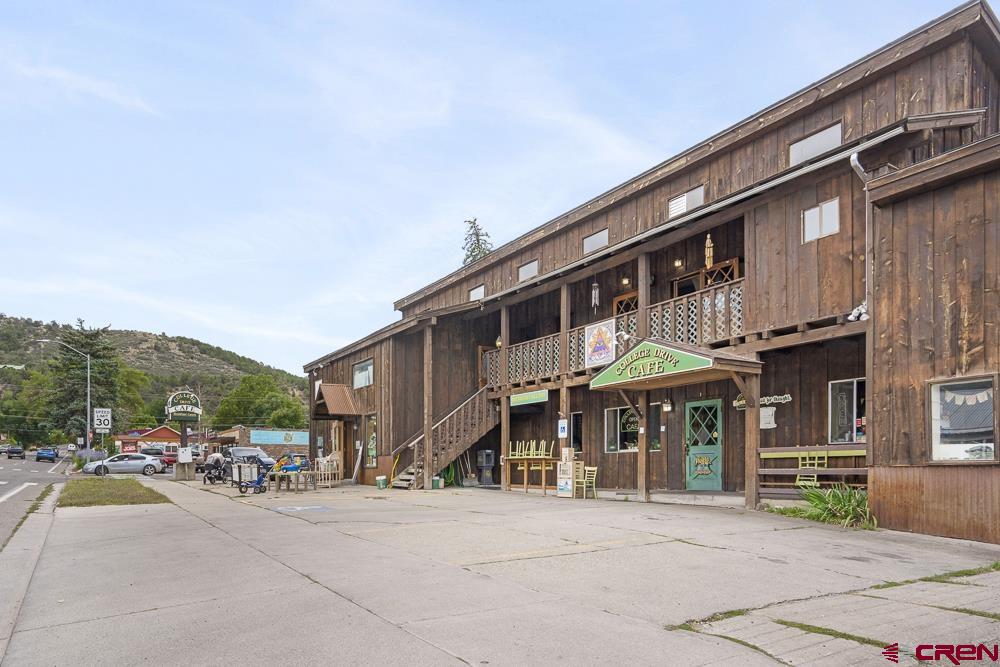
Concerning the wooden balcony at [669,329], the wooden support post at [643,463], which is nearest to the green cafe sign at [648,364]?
the wooden balcony at [669,329]

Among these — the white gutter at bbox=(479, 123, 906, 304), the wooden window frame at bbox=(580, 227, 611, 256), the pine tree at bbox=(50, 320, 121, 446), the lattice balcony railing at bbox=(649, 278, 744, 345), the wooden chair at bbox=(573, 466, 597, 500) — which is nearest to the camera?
the white gutter at bbox=(479, 123, 906, 304)

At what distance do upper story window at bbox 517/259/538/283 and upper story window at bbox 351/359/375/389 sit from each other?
19.9 ft

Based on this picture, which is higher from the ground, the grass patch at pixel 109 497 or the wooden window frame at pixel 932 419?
the wooden window frame at pixel 932 419

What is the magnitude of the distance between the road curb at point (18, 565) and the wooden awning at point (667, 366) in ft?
33.2

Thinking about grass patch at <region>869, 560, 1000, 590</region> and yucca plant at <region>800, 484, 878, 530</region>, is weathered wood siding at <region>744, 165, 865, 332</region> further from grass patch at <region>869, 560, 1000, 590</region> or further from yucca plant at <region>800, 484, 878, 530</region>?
grass patch at <region>869, 560, 1000, 590</region>

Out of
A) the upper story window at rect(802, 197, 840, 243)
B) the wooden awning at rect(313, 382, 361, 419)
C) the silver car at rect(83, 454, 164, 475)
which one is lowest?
the silver car at rect(83, 454, 164, 475)

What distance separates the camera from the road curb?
6.29 metres

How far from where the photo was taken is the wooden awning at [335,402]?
26594 millimetres

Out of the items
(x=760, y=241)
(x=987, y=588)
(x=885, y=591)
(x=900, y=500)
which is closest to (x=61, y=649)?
(x=885, y=591)

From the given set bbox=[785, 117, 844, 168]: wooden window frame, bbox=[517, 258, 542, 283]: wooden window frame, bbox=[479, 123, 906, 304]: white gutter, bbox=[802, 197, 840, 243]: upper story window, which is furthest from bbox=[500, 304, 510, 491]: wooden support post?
bbox=[802, 197, 840, 243]: upper story window

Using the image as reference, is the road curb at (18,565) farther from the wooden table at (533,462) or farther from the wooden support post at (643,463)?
the wooden support post at (643,463)

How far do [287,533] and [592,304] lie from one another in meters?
11.2

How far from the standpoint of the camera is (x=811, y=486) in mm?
12828

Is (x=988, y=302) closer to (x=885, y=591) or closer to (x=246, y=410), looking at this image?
(x=885, y=591)
